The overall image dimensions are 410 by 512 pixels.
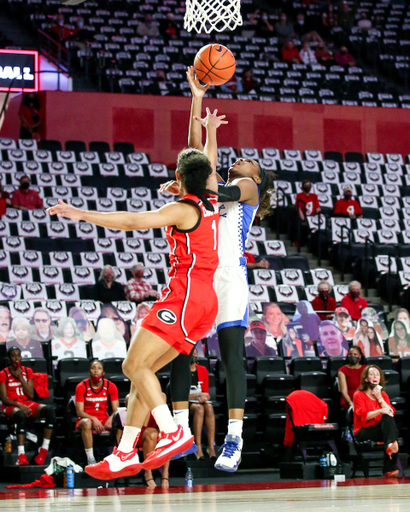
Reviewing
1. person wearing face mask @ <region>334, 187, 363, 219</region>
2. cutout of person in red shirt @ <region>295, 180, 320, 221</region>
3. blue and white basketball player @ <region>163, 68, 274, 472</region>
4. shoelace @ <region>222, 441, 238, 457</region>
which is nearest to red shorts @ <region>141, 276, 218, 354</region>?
blue and white basketball player @ <region>163, 68, 274, 472</region>

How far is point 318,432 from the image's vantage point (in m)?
10.1

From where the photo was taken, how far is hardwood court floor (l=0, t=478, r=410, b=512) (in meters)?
4.54

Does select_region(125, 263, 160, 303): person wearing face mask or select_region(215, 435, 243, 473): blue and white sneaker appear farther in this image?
select_region(125, 263, 160, 303): person wearing face mask

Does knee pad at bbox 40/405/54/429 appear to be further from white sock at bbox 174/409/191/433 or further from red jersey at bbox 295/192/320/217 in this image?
red jersey at bbox 295/192/320/217

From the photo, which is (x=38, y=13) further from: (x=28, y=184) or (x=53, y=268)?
(x=53, y=268)

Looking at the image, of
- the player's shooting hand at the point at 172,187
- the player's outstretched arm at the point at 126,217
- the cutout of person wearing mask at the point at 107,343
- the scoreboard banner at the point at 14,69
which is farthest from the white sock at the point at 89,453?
the player's outstretched arm at the point at 126,217

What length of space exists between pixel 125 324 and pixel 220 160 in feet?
23.5

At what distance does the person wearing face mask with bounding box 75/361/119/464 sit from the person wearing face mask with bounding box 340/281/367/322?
4.30 m

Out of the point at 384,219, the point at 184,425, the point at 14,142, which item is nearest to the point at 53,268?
the point at 14,142

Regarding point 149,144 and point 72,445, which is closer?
point 72,445

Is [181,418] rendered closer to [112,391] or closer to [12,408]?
[112,391]

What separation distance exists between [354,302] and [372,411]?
131 inches

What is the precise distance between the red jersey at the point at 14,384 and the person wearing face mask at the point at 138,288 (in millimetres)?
2554

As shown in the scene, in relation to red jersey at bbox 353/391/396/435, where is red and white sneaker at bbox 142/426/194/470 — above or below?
below
